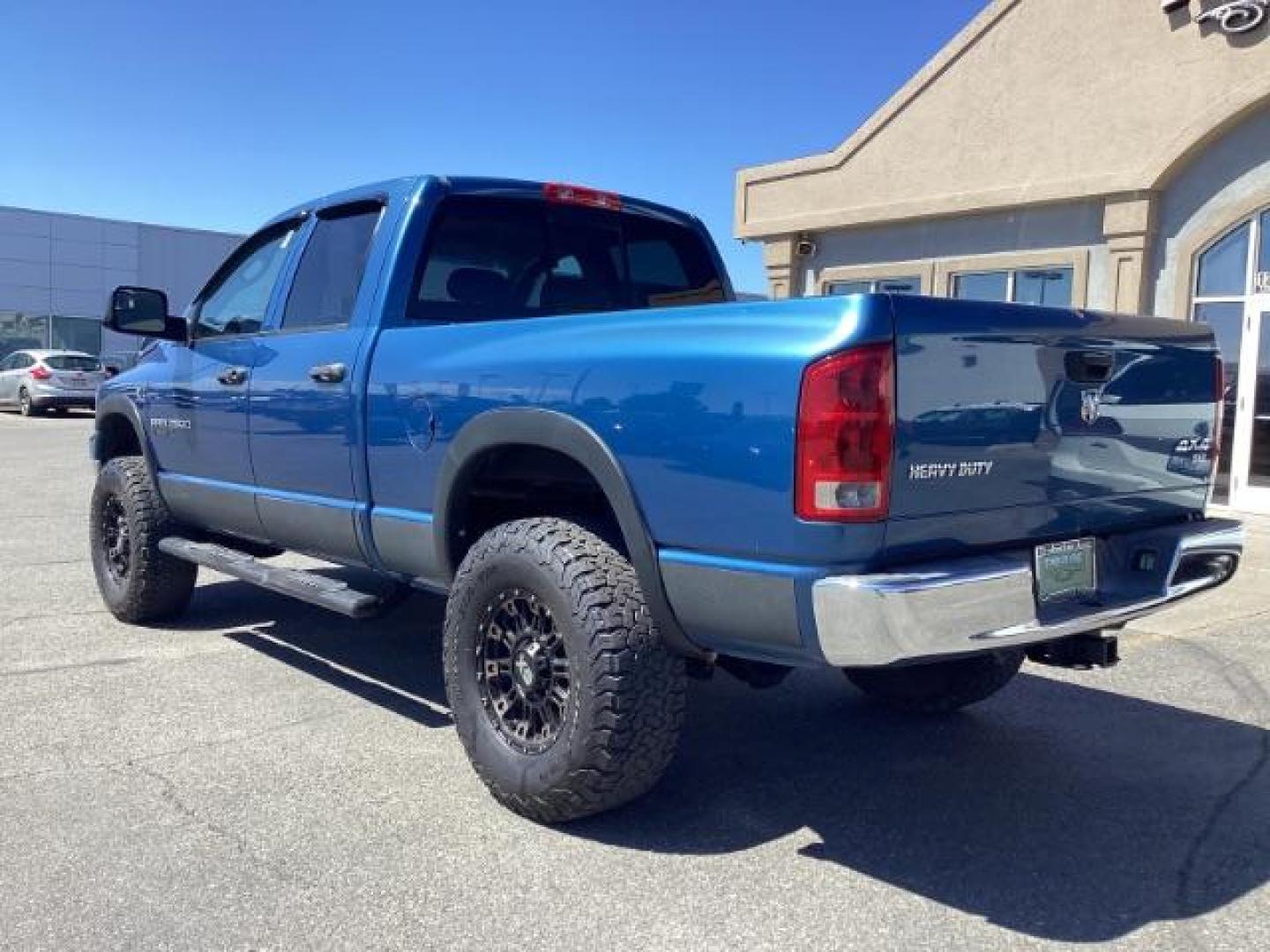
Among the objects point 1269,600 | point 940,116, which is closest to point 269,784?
point 1269,600

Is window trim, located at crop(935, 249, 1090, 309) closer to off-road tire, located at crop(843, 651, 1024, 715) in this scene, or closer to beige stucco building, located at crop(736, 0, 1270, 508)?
beige stucco building, located at crop(736, 0, 1270, 508)

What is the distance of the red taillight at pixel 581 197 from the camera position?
4809 mm

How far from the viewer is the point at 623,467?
3168mm

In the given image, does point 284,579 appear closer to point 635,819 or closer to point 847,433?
point 635,819

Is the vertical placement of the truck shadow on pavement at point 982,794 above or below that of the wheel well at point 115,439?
below

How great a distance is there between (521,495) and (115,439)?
3.51m

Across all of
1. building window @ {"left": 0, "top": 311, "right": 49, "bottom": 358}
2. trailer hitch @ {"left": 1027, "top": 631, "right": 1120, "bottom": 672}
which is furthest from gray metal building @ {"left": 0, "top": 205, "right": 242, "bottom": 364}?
trailer hitch @ {"left": 1027, "top": 631, "right": 1120, "bottom": 672}

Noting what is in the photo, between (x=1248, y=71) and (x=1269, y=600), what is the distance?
6132 mm

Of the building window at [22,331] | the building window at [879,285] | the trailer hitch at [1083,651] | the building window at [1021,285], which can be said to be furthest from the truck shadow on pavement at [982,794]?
the building window at [22,331]

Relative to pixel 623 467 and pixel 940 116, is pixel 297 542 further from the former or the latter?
pixel 940 116

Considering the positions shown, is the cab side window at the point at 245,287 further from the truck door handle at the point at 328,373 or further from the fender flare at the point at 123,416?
the truck door handle at the point at 328,373

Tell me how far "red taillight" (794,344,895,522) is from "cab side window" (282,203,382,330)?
235cm

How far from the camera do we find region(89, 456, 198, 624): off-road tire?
5711mm

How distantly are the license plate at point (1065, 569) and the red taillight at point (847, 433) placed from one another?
0.65m
